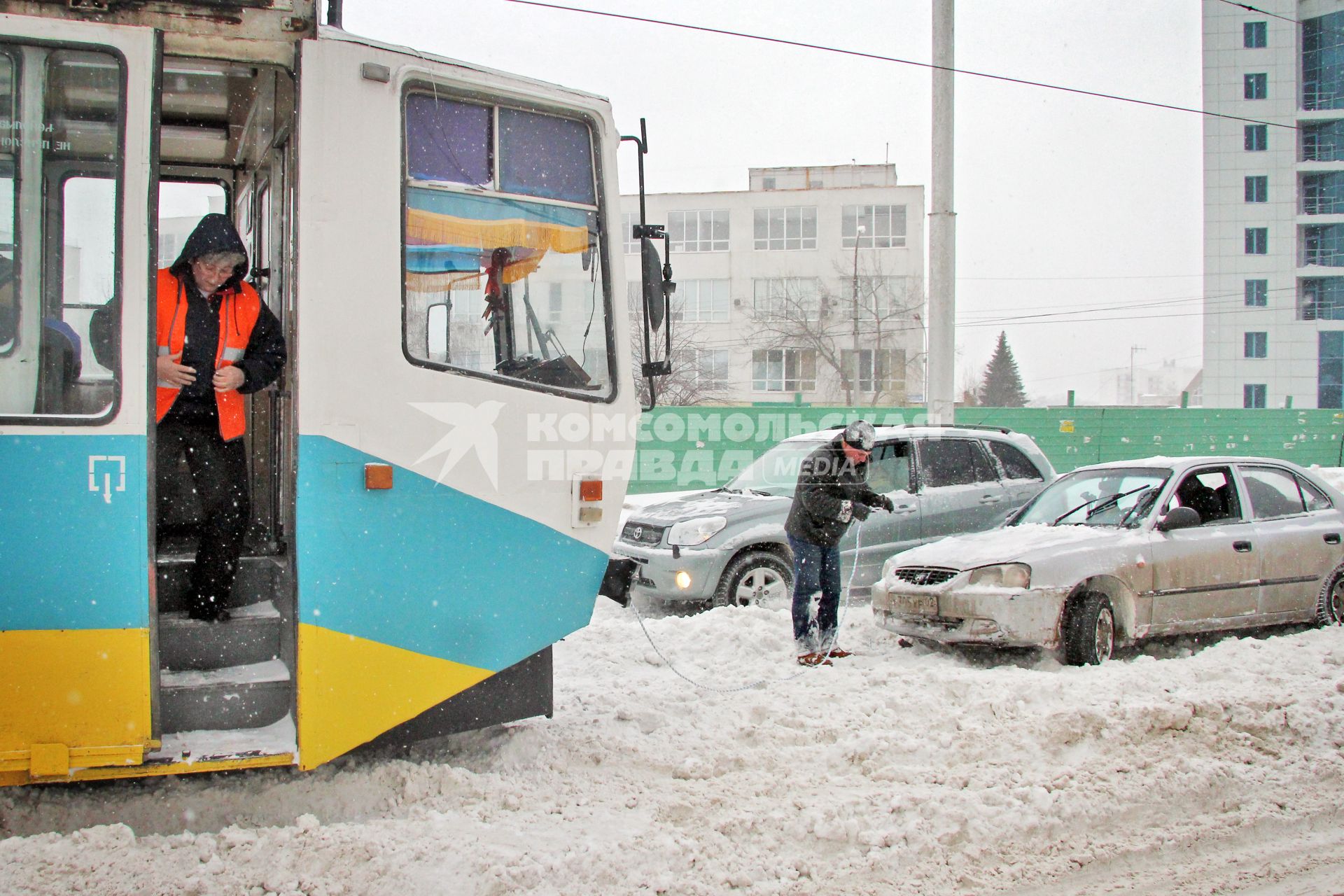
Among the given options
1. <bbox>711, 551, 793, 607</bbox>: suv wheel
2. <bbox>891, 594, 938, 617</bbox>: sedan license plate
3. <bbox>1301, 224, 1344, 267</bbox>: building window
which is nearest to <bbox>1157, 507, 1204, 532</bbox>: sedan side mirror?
<bbox>891, 594, 938, 617</bbox>: sedan license plate

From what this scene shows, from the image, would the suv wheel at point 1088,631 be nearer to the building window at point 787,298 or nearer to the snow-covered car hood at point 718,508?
the snow-covered car hood at point 718,508

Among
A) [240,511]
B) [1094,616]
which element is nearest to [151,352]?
[240,511]

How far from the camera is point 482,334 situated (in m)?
4.29

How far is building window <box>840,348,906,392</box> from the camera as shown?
1748 inches

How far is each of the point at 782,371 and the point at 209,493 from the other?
4338 centimetres

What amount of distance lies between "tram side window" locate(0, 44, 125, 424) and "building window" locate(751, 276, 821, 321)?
1640 inches

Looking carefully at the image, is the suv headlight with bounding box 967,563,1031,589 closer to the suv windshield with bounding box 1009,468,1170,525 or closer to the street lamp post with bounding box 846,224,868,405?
the suv windshield with bounding box 1009,468,1170,525

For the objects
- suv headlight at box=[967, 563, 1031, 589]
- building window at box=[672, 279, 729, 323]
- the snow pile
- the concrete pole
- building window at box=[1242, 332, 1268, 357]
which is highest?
building window at box=[672, 279, 729, 323]

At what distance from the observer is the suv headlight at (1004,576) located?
6688 mm

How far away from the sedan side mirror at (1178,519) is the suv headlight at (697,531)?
3.45m

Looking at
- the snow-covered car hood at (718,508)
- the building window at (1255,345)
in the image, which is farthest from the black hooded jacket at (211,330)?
the building window at (1255,345)

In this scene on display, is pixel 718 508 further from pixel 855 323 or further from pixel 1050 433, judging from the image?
pixel 855 323

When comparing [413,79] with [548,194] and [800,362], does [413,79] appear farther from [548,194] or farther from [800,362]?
[800,362]

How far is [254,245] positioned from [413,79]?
191 cm
